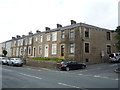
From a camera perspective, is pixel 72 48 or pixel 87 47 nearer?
pixel 87 47

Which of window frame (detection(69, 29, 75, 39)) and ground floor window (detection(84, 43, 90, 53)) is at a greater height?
window frame (detection(69, 29, 75, 39))

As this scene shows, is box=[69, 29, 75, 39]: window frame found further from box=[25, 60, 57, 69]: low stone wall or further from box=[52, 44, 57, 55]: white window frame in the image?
box=[25, 60, 57, 69]: low stone wall

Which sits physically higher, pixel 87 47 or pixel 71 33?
pixel 71 33

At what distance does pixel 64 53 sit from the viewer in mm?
29938

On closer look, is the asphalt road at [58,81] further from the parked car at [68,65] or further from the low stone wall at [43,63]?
the low stone wall at [43,63]

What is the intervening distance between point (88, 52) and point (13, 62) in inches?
592

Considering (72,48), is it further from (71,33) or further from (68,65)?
(68,65)

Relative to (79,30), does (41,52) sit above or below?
below

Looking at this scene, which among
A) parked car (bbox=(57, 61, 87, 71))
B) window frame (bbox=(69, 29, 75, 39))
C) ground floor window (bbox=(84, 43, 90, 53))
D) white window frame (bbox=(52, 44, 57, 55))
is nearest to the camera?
parked car (bbox=(57, 61, 87, 71))

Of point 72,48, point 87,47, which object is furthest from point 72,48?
point 87,47

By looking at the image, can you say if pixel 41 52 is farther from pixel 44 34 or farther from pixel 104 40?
pixel 104 40

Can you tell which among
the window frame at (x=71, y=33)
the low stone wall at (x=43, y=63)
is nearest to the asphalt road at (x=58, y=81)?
the low stone wall at (x=43, y=63)

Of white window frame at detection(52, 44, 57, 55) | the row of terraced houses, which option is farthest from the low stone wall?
white window frame at detection(52, 44, 57, 55)

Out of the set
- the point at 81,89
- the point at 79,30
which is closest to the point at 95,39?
the point at 79,30
